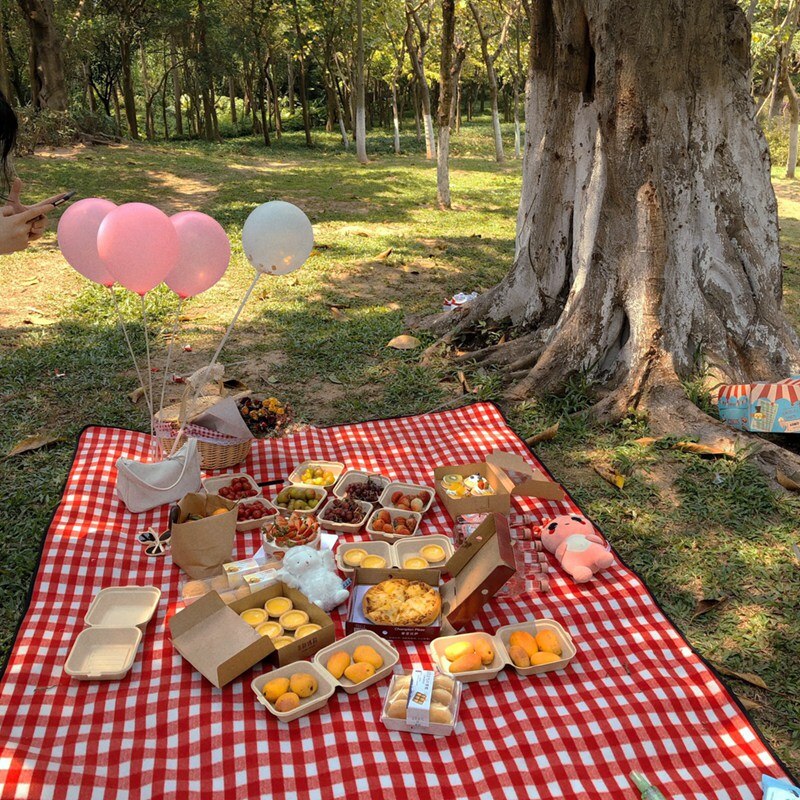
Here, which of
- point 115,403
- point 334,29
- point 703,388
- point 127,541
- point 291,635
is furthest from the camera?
point 334,29

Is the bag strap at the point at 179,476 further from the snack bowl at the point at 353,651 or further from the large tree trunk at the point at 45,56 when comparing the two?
the large tree trunk at the point at 45,56

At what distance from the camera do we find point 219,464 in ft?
14.8

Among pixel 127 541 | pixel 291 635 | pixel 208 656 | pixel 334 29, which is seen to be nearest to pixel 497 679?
pixel 291 635

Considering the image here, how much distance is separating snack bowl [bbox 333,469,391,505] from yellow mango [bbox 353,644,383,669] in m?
1.29

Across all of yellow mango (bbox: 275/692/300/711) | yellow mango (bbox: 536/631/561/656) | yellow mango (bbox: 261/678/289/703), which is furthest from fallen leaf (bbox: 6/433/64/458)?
yellow mango (bbox: 536/631/561/656)

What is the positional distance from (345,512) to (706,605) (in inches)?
74.5

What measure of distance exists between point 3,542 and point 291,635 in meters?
1.83

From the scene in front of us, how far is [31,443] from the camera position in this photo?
4.78 meters

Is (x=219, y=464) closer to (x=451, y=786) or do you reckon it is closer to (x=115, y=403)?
(x=115, y=403)

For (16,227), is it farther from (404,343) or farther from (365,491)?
(404,343)

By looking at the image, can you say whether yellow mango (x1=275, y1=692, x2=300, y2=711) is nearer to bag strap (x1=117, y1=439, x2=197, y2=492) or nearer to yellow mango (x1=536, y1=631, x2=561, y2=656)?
yellow mango (x1=536, y1=631, x2=561, y2=656)

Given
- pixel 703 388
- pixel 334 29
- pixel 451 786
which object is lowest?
pixel 451 786

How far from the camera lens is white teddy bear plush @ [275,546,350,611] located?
3287 millimetres

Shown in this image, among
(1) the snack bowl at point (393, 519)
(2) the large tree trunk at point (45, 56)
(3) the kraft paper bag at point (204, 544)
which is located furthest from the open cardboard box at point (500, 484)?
(2) the large tree trunk at point (45, 56)
